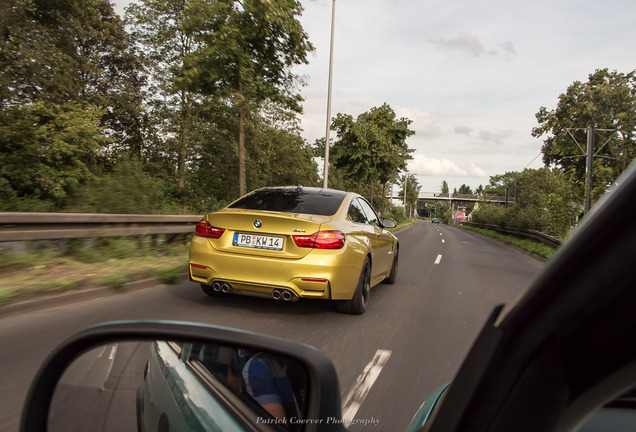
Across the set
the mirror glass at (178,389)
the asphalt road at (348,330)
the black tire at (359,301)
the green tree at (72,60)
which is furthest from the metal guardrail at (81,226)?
the green tree at (72,60)

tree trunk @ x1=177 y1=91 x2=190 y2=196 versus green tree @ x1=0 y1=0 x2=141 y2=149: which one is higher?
green tree @ x1=0 y1=0 x2=141 y2=149

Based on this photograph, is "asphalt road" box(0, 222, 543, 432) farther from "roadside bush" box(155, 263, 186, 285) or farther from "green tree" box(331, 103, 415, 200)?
"green tree" box(331, 103, 415, 200)

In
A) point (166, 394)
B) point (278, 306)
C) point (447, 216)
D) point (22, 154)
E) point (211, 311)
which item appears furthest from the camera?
point (447, 216)

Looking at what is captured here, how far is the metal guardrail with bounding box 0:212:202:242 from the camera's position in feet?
19.2

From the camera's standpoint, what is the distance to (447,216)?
380 ft

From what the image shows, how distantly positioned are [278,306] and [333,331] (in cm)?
114

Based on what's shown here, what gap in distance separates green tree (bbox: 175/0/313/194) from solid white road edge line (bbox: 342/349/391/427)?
8980 mm

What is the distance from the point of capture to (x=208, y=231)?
5086mm

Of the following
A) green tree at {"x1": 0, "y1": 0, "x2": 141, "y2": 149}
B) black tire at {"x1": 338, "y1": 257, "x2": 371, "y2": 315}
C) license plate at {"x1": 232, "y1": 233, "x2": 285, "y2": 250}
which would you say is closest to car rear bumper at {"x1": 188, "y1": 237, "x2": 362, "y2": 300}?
license plate at {"x1": 232, "y1": 233, "x2": 285, "y2": 250}

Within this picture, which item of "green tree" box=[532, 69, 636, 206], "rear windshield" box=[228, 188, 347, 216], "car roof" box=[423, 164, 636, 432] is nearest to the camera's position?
"car roof" box=[423, 164, 636, 432]

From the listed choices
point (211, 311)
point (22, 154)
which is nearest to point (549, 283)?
point (211, 311)

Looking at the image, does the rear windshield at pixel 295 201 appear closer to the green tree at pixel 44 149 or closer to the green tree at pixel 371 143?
the green tree at pixel 44 149

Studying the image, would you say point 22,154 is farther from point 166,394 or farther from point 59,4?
point 166,394

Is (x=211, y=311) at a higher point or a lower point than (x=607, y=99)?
lower
